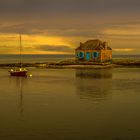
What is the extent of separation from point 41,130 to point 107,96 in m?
18.8

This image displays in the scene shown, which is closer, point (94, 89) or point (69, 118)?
point (69, 118)

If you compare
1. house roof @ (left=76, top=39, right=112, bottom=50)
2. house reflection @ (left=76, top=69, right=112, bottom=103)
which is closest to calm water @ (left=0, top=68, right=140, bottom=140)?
house reflection @ (left=76, top=69, right=112, bottom=103)

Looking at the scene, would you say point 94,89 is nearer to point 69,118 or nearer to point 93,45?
point 69,118

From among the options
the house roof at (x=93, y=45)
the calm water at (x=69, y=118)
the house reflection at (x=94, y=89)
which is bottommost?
the calm water at (x=69, y=118)

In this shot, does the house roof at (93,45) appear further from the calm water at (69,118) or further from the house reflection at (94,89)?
the calm water at (69,118)

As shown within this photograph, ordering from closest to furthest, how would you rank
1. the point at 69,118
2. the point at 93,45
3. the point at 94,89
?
the point at 69,118 → the point at 94,89 → the point at 93,45

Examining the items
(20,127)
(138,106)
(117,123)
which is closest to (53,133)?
(20,127)

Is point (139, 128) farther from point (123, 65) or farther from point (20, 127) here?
point (123, 65)

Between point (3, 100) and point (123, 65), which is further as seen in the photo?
point (123, 65)

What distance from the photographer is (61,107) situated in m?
33.1

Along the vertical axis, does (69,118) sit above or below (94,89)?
below

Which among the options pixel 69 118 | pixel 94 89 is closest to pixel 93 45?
pixel 94 89

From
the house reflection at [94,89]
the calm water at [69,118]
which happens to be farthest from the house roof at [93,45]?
the calm water at [69,118]

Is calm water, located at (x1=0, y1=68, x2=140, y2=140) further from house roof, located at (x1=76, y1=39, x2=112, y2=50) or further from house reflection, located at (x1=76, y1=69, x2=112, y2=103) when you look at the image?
house roof, located at (x1=76, y1=39, x2=112, y2=50)
